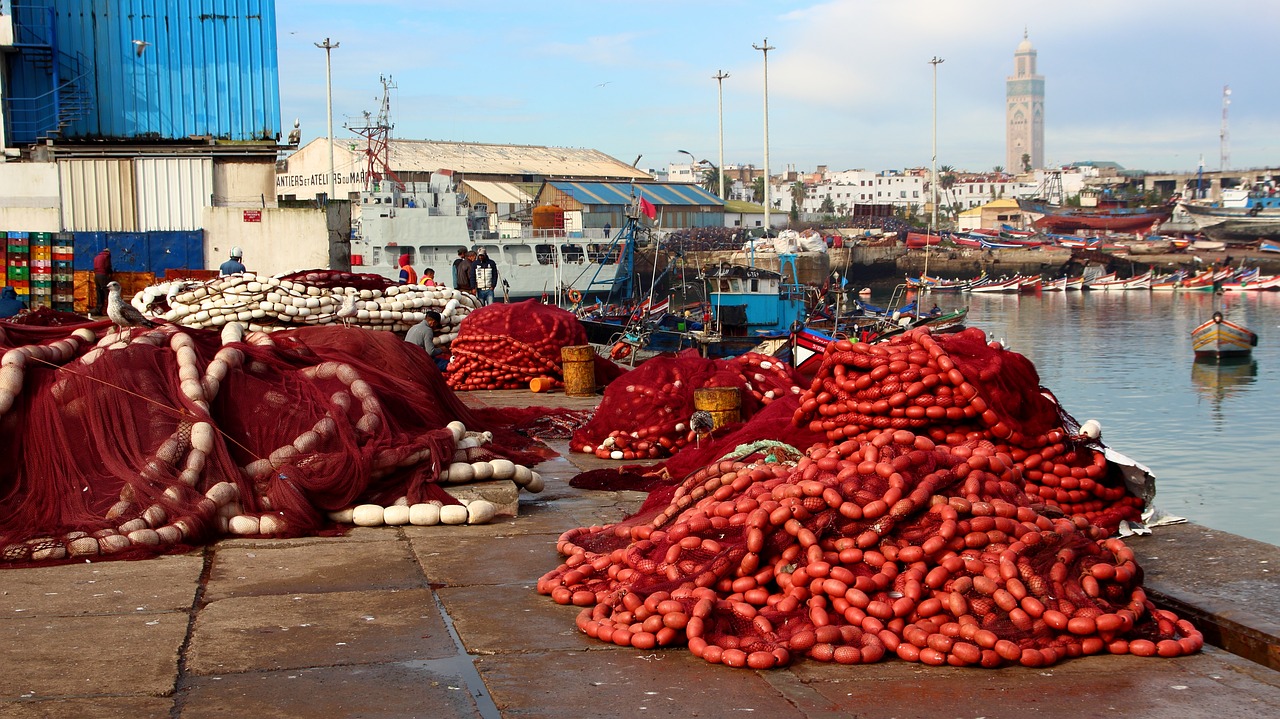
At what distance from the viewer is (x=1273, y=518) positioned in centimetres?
1402

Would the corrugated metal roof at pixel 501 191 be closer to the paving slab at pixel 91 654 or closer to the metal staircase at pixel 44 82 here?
the metal staircase at pixel 44 82

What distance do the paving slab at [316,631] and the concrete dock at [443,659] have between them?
0.01 metres

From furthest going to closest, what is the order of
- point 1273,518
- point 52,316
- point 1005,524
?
point 1273,518
point 52,316
point 1005,524

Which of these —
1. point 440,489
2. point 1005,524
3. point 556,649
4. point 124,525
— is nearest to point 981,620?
point 1005,524

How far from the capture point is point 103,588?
480 centimetres

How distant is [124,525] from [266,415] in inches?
39.6

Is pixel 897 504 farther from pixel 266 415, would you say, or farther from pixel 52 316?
pixel 52 316

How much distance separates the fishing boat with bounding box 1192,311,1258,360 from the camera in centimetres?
3159

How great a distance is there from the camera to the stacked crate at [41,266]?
2088 cm

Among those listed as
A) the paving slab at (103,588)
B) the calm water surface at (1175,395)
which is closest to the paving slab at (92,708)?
the paving slab at (103,588)

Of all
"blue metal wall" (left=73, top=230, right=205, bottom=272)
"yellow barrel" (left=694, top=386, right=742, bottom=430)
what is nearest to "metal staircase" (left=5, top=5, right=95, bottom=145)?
"blue metal wall" (left=73, top=230, right=205, bottom=272)

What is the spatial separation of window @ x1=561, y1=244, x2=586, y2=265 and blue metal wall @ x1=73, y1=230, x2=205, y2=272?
60.4 ft

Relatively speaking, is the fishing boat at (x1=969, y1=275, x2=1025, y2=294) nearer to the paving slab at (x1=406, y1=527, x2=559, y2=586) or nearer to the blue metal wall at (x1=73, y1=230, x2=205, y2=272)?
the blue metal wall at (x1=73, y1=230, x2=205, y2=272)

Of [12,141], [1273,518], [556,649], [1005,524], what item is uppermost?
[12,141]
